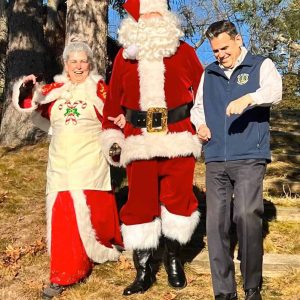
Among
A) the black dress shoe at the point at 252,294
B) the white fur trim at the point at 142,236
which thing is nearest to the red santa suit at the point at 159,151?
the white fur trim at the point at 142,236

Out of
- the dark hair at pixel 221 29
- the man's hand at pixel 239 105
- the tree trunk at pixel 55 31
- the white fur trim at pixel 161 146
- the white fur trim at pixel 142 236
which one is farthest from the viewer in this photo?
the tree trunk at pixel 55 31

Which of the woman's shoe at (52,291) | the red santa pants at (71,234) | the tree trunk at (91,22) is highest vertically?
the tree trunk at (91,22)

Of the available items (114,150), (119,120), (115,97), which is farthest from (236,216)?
(115,97)

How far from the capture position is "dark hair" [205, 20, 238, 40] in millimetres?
3404

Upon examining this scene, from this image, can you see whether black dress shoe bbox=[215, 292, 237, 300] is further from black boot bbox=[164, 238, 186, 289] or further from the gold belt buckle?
the gold belt buckle

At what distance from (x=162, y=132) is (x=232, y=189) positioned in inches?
29.1

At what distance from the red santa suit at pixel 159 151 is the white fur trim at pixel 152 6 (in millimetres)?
317

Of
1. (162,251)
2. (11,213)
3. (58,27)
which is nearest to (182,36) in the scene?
(162,251)

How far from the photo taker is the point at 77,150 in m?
4.21

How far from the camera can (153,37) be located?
13.2 ft

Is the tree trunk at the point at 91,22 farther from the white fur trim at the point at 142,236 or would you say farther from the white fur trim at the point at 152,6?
the white fur trim at the point at 142,236

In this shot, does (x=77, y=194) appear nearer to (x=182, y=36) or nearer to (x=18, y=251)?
(x=18, y=251)

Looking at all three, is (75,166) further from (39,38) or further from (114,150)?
(39,38)

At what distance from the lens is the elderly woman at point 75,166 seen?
164 inches
